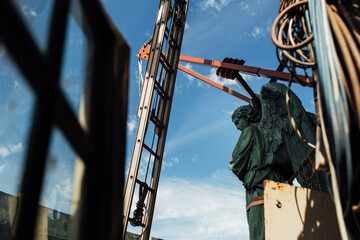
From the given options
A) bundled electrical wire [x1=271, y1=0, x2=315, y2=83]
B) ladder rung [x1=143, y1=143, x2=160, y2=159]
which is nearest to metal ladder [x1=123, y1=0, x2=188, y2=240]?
ladder rung [x1=143, y1=143, x2=160, y2=159]

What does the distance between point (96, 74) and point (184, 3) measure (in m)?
6.53

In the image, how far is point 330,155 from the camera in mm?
1848

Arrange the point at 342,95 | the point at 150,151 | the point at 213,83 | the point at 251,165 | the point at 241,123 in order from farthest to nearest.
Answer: the point at 213,83, the point at 241,123, the point at 150,151, the point at 251,165, the point at 342,95

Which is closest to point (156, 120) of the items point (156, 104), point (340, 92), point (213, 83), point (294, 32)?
point (156, 104)

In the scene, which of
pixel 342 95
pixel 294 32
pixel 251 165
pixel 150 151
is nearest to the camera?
pixel 342 95

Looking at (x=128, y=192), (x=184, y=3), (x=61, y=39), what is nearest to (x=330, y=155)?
(x=61, y=39)

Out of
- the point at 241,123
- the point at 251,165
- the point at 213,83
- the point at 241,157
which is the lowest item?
the point at 251,165

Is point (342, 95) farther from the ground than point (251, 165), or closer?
closer

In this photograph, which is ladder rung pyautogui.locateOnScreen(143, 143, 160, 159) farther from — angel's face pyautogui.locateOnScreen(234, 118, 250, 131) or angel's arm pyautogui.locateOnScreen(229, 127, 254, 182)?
angel's face pyautogui.locateOnScreen(234, 118, 250, 131)

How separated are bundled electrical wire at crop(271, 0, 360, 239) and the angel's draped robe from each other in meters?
2.99

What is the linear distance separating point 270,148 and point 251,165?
1.19 ft

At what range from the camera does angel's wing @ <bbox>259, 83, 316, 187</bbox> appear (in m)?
4.96

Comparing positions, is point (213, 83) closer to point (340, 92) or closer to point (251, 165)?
point (251, 165)

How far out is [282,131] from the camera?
533 cm
